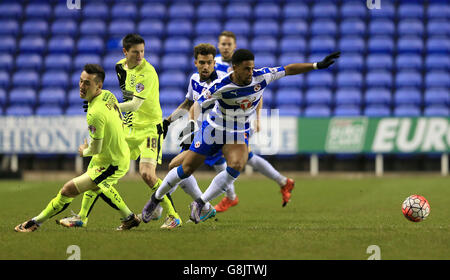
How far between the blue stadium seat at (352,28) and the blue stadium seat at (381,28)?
0.83 ft

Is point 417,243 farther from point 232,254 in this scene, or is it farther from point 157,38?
point 157,38

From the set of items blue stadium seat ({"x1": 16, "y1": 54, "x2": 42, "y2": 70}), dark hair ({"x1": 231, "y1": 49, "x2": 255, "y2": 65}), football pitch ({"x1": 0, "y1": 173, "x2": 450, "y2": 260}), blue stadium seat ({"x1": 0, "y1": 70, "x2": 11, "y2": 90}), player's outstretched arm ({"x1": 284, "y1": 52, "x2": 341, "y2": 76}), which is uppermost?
blue stadium seat ({"x1": 16, "y1": 54, "x2": 42, "y2": 70})

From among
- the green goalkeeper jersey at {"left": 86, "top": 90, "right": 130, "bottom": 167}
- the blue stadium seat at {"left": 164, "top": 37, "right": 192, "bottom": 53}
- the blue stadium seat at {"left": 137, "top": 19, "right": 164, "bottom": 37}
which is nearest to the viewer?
the green goalkeeper jersey at {"left": 86, "top": 90, "right": 130, "bottom": 167}

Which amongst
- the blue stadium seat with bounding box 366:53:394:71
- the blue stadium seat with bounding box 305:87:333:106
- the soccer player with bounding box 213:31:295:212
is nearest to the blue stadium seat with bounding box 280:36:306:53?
the blue stadium seat with bounding box 305:87:333:106

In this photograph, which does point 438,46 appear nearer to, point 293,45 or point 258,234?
point 293,45

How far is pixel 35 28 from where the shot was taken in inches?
734

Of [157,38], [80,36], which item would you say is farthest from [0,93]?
[157,38]

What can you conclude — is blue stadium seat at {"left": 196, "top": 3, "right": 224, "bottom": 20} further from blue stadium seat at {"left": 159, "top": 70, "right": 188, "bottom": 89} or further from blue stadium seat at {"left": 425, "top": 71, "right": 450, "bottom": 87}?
blue stadium seat at {"left": 425, "top": 71, "right": 450, "bottom": 87}

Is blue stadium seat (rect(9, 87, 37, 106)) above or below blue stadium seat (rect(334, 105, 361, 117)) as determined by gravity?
above

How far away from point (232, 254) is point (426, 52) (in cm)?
1484

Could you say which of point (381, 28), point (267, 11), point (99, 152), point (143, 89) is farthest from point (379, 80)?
point (99, 152)

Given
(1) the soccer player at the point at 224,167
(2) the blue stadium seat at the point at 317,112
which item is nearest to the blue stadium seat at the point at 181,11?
(2) the blue stadium seat at the point at 317,112

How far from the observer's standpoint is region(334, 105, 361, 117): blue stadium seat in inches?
616

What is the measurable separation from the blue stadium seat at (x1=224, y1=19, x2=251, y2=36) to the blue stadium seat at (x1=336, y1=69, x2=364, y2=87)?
3.07m
